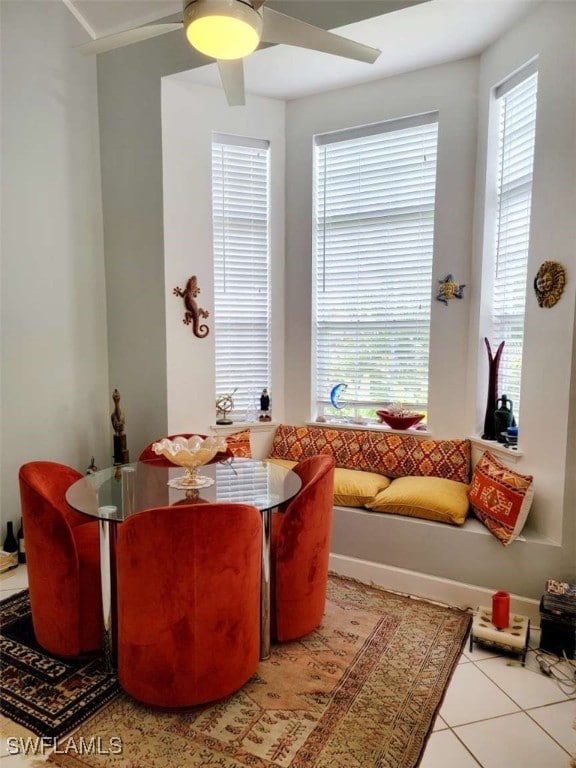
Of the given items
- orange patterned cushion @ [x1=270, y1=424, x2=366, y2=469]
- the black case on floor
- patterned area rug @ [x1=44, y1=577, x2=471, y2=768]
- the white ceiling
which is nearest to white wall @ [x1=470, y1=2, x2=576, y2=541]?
the white ceiling

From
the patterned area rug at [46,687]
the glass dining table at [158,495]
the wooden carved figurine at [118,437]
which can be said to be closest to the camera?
the patterned area rug at [46,687]

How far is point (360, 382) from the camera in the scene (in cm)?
386

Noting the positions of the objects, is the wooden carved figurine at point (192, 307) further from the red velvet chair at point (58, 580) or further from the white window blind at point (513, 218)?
the white window blind at point (513, 218)

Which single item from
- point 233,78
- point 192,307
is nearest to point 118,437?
point 192,307

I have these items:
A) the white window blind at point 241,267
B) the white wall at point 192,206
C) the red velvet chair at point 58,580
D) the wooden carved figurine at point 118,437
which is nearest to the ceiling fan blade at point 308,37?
the white wall at point 192,206

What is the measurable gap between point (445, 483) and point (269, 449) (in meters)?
1.51

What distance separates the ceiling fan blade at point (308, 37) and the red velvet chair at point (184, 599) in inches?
75.9

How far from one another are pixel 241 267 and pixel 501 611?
119 inches

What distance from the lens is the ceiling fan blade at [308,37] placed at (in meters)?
1.88

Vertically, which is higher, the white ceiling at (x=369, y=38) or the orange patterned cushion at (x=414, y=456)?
the white ceiling at (x=369, y=38)

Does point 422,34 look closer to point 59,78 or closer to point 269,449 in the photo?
point 59,78

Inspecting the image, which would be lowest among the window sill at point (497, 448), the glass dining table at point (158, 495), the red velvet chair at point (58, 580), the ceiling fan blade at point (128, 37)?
the red velvet chair at point (58, 580)

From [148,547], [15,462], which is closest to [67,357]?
[15,462]

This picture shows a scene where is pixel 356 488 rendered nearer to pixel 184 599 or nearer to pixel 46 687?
pixel 184 599
